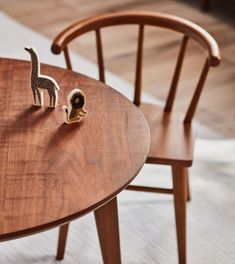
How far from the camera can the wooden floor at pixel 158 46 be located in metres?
3.69

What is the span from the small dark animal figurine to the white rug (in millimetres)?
787

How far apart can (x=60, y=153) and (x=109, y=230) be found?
29 cm

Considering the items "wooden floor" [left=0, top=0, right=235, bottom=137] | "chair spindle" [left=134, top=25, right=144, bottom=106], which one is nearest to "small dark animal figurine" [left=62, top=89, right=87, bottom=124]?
"chair spindle" [left=134, top=25, right=144, bottom=106]

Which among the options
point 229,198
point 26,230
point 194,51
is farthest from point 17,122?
point 194,51

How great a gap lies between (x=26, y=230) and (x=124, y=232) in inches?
46.9

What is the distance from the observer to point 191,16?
479 centimetres

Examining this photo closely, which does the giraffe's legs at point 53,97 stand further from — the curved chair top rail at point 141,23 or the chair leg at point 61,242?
the chair leg at point 61,242

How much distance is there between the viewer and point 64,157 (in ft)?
5.98

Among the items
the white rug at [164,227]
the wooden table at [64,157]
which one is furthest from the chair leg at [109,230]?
the white rug at [164,227]

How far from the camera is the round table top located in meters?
1.64

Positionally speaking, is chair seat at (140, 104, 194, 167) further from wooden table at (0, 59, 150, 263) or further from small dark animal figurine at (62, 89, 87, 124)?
small dark animal figurine at (62, 89, 87, 124)

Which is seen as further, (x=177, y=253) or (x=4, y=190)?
(x=177, y=253)

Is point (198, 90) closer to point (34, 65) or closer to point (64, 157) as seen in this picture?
point (34, 65)

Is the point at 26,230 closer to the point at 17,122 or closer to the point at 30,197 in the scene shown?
the point at 30,197
